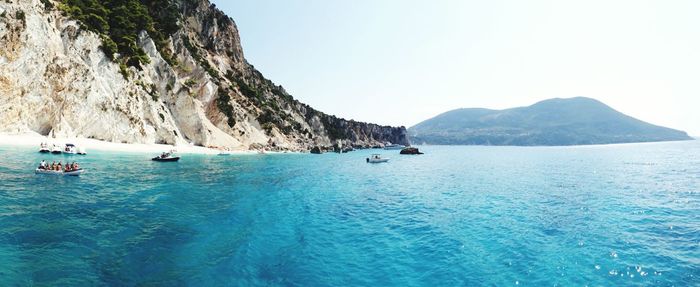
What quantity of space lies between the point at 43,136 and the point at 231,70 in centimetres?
8351

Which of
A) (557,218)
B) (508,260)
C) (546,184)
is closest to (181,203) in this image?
(508,260)

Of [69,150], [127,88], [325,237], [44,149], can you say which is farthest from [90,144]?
[325,237]

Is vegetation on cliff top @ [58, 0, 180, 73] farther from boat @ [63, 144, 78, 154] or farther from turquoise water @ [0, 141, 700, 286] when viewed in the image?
turquoise water @ [0, 141, 700, 286]

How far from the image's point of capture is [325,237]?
746 inches

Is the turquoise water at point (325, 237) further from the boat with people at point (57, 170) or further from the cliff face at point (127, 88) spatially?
the cliff face at point (127, 88)

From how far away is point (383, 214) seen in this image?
2514 cm

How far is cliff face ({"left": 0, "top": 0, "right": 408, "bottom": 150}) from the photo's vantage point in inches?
2203

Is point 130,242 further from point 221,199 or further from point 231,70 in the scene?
point 231,70

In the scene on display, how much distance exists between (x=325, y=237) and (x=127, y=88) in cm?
7112

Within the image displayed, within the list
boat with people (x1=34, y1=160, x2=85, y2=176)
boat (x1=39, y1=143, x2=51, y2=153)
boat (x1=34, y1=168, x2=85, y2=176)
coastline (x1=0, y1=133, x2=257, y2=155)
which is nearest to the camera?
boat (x1=34, y1=168, x2=85, y2=176)

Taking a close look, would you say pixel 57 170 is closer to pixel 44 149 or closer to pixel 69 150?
pixel 69 150

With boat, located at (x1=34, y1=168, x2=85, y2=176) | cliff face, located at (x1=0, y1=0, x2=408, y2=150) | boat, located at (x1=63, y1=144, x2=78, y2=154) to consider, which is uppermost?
cliff face, located at (x1=0, y1=0, x2=408, y2=150)

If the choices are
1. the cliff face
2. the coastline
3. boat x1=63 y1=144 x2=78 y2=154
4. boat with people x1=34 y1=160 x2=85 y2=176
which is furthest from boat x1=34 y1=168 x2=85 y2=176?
the cliff face

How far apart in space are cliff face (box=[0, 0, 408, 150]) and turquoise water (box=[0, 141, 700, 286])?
29.8 metres
